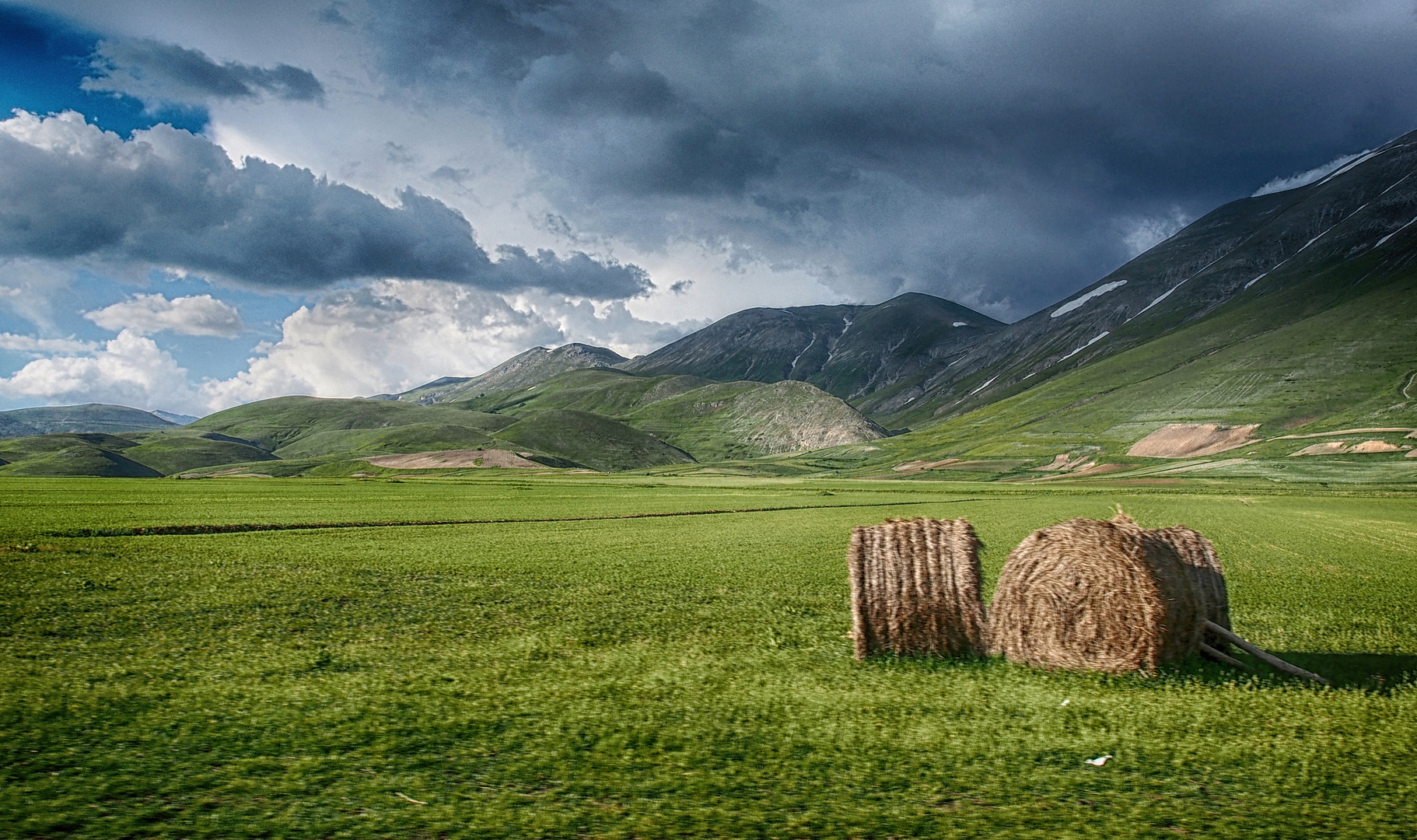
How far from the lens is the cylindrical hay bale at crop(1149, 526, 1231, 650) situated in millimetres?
12992

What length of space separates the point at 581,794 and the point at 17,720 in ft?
23.2

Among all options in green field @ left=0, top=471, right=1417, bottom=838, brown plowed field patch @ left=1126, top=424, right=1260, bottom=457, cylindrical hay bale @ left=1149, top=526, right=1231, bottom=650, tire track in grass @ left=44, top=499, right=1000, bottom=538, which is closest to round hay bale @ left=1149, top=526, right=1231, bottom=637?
cylindrical hay bale @ left=1149, top=526, right=1231, bottom=650

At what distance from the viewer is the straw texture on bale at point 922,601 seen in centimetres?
1297

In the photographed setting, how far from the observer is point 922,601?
13.1m

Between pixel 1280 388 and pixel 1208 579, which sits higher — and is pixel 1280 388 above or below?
above

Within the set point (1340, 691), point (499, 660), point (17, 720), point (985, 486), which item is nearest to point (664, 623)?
point (499, 660)

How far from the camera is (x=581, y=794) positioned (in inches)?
289

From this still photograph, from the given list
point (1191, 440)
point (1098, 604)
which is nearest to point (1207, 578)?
point (1098, 604)

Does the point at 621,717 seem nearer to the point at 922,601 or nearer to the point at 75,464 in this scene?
the point at 922,601

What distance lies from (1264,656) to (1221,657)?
61 cm

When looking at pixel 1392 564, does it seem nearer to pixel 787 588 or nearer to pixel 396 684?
pixel 787 588

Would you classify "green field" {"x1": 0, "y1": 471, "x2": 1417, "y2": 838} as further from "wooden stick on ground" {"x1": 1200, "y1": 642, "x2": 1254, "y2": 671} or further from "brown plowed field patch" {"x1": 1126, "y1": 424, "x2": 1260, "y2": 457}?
"brown plowed field patch" {"x1": 1126, "y1": 424, "x2": 1260, "y2": 457}

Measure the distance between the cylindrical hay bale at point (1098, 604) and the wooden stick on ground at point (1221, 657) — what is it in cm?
16

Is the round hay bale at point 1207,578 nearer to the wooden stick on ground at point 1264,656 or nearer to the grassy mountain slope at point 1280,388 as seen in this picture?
the wooden stick on ground at point 1264,656
